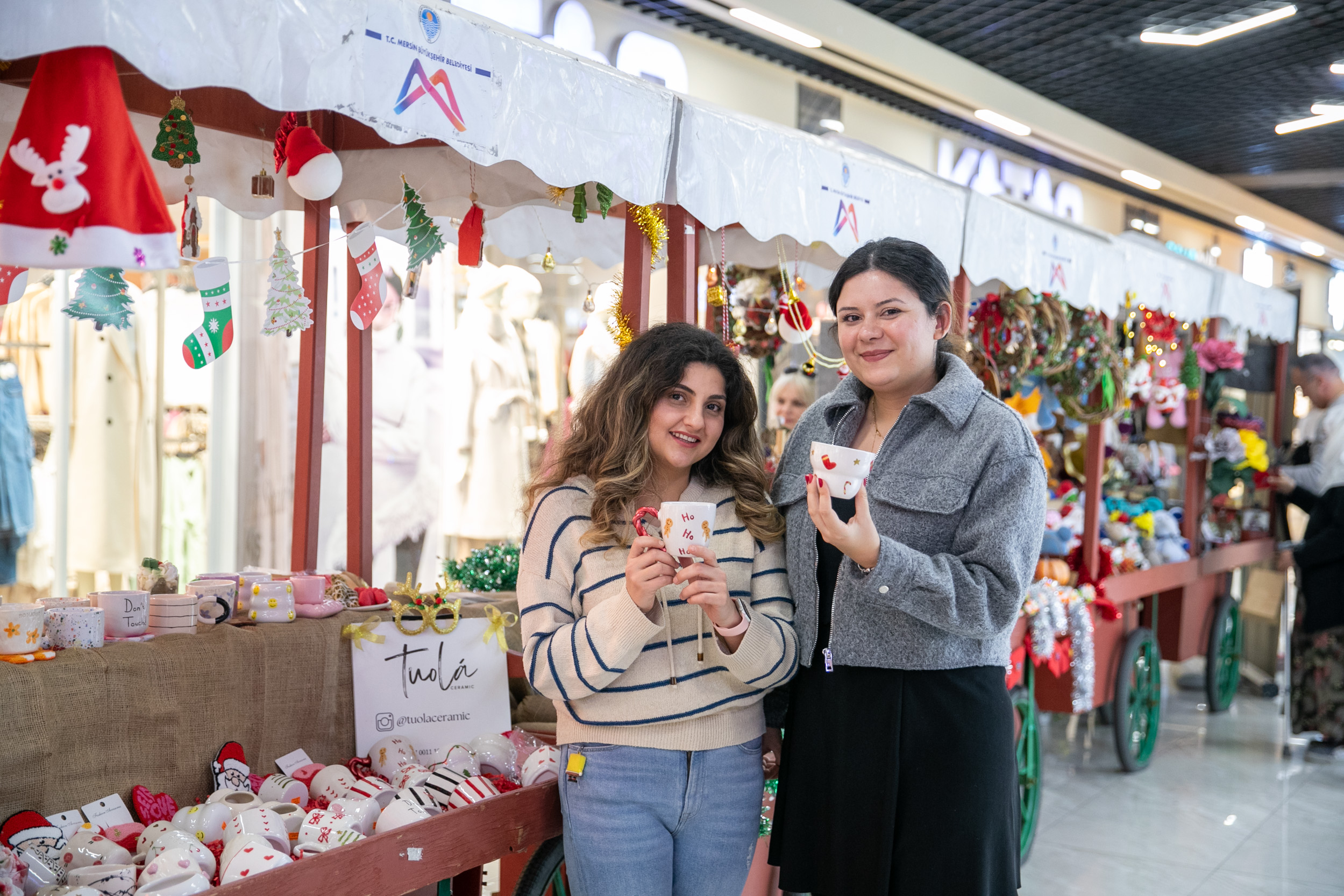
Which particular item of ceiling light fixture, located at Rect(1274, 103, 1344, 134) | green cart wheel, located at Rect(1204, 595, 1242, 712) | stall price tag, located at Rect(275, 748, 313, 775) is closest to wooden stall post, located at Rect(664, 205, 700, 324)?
stall price tag, located at Rect(275, 748, 313, 775)

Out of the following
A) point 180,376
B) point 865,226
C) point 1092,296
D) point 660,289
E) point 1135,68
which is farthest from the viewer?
point 1135,68

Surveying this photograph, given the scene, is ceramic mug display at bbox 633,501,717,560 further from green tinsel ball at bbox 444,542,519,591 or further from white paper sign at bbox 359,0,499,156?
green tinsel ball at bbox 444,542,519,591

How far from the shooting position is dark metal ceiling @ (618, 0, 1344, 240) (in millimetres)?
6414

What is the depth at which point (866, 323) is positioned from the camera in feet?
6.45

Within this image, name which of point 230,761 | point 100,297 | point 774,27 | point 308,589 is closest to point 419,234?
point 100,297

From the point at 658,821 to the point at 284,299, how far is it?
1517mm

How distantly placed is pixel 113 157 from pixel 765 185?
61.6 inches

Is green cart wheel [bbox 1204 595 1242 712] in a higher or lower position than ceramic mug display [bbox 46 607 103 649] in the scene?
lower

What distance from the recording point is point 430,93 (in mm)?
1886

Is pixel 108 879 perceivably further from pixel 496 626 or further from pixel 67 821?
pixel 496 626

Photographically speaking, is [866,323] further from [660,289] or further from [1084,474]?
[660,289]

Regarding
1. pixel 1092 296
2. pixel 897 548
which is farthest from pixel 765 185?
pixel 1092 296

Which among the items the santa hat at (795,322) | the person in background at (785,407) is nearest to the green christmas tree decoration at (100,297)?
the santa hat at (795,322)

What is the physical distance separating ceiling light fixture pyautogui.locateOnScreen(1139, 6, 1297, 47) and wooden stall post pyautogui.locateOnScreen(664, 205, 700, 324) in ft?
17.8
